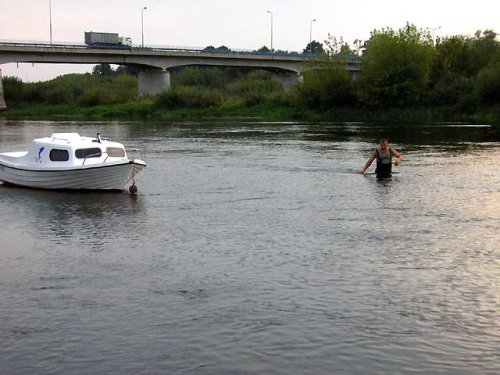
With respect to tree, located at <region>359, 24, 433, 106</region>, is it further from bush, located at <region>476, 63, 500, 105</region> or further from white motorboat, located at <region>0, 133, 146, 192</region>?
white motorboat, located at <region>0, 133, 146, 192</region>

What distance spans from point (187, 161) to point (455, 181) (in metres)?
15.5

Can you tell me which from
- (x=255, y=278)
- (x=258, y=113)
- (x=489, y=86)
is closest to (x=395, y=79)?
(x=489, y=86)

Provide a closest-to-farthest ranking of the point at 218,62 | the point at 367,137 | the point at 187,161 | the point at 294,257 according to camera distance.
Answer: the point at 294,257, the point at 187,161, the point at 367,137, the point at 218,62

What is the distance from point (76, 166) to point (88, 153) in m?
0.94

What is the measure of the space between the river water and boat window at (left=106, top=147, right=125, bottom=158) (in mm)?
1866

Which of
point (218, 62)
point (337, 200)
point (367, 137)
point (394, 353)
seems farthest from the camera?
point (218, 62)

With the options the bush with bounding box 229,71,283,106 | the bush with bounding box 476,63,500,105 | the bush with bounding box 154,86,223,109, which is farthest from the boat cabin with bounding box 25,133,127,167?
the bush with bounding box 154,86,223,109

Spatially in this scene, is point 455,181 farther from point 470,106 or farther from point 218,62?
point 218,62

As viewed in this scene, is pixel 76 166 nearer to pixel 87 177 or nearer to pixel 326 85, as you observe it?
pixel 87 177

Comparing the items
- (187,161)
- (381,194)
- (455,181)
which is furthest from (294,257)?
(187,161)

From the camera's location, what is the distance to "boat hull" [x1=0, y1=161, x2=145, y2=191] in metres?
27.9

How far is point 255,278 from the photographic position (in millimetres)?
15375

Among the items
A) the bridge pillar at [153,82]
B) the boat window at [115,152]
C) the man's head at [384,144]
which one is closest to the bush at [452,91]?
the bridge pillar at [153,82]

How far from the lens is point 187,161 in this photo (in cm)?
3981
